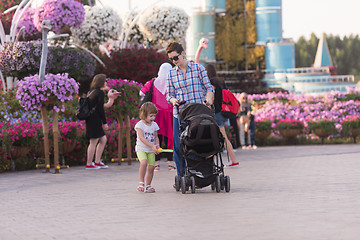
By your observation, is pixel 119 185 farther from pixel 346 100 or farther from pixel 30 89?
pixel 346 100

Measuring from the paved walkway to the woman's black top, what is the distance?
Answer: 44.1 inches

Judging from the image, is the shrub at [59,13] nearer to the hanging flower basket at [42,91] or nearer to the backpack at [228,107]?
the hanging flower basket at [42,91]

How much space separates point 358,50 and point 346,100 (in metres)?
56.0

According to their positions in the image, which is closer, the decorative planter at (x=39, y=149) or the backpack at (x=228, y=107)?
the backpack at (x=228, y=107)

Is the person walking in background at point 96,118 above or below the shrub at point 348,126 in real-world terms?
above

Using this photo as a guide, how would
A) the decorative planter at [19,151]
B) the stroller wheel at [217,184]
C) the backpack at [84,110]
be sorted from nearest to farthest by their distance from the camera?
1. the stroller wheel at [217,184]
2. the backpack at [84,110]
3. the decorative planter at [19,151]

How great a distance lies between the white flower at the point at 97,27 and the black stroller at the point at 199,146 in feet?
47.8

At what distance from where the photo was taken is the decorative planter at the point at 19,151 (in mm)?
13688

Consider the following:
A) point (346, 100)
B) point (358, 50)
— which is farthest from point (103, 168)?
point (358, 50)

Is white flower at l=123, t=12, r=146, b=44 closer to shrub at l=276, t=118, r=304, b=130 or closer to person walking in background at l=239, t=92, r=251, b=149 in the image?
shrub at l=276, t=118, r=304, b=130

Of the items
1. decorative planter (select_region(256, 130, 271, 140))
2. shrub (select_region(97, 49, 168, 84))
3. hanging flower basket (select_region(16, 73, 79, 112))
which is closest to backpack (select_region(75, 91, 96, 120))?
hanging flower basket (select_region(16, 73, 79, 112))

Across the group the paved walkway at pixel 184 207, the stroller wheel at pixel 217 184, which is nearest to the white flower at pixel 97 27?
the paved walkway at pixel 184 207

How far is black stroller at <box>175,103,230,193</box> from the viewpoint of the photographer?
8.87 m

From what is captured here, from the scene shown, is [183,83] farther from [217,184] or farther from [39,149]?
[39,149]
